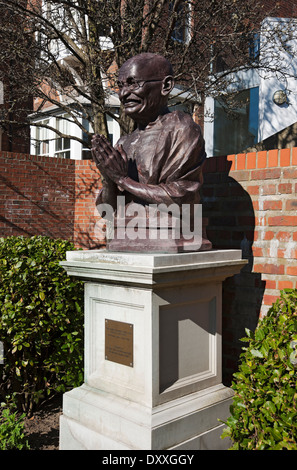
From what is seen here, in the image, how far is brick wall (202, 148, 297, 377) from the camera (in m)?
3.62

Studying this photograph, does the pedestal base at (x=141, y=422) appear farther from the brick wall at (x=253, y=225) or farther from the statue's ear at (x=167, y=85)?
the statue's ear at (x=167, y=85)

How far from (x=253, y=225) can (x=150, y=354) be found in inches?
65.5

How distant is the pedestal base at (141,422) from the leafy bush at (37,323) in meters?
0.73

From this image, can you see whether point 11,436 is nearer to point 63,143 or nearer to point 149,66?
point 149,66

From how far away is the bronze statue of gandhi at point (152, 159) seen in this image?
2.95 m

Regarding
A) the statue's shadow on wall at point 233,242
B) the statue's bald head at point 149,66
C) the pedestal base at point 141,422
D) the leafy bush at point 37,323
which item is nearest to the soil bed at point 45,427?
the leafy bush at point 37,323

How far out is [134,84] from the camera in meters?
3.09

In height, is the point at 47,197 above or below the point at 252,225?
above

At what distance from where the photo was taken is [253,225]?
3869 mm

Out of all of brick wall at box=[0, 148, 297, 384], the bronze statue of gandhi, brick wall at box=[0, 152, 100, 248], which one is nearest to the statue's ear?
the bronze statue of gandhi

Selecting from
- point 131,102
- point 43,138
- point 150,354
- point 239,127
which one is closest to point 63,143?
point 43,138

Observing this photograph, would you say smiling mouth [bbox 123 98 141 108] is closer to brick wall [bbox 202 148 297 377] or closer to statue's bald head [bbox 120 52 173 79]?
statue's bald head [bbox 120 52 173 79]

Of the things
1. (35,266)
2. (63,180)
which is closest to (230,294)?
(35,266)
